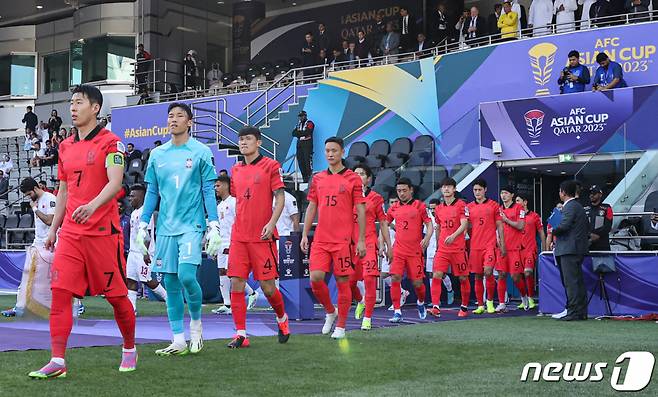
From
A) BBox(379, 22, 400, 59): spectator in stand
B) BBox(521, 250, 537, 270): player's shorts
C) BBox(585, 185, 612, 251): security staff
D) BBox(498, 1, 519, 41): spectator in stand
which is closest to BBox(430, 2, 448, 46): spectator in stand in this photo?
BBox(379, 22, 400, 59): spectator in stand

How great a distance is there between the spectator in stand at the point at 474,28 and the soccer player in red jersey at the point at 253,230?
46.6 feet

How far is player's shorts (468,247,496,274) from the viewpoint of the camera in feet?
50.9

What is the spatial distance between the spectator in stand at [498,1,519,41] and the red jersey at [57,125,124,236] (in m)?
15.7

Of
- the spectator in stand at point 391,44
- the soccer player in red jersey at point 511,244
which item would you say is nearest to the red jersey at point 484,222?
the soccer player in red jersey at point 511,244

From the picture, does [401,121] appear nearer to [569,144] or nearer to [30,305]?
[569,144]

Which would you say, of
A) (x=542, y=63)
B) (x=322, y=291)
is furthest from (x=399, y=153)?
(x=322, y=291)

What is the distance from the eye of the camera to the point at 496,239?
52.0 ft

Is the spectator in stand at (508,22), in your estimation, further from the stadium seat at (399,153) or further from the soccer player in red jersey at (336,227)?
the soccer player in red jersey at (336,227)

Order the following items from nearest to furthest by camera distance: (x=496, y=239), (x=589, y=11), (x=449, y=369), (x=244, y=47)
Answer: (x=449, y=369)
(x=496, y=239)
(x=589, y=11)
(x=244, y=47)

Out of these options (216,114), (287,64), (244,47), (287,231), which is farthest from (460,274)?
(244,47)

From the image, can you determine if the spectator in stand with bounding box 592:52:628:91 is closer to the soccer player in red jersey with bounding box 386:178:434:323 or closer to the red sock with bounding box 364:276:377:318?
the soccer player in red jersey with bounding box 386:178:434:323

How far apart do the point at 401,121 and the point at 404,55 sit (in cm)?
276

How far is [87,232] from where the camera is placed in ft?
22.2

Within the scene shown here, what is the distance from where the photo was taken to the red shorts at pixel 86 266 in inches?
265
